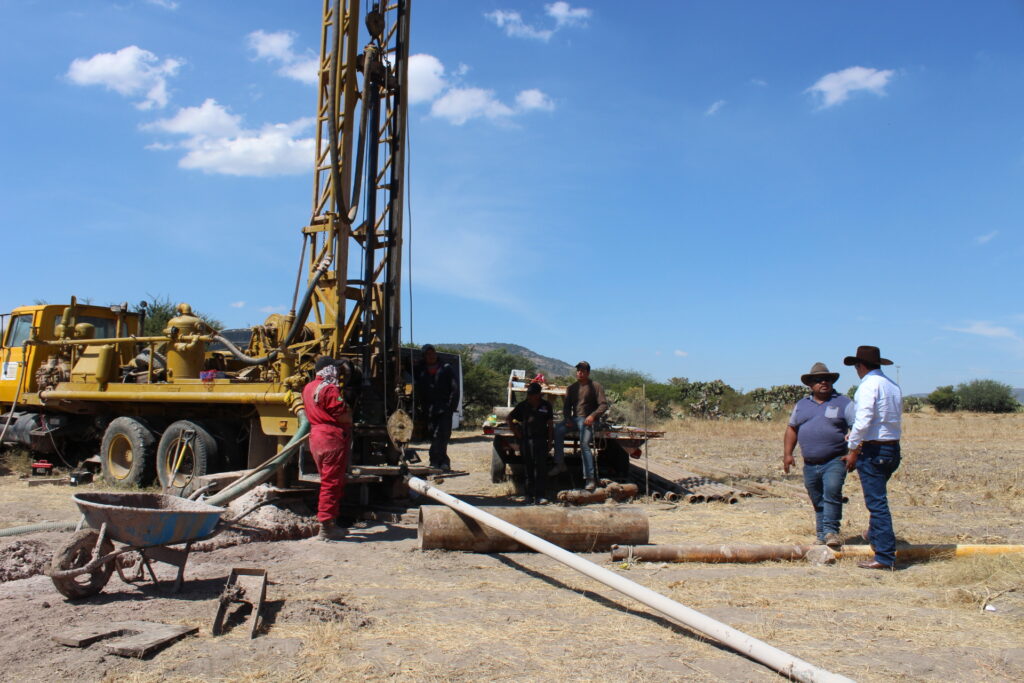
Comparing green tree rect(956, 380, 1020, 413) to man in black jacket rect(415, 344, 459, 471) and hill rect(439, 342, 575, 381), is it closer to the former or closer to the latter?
man in black jacket rect(415, 344, 459, 471)

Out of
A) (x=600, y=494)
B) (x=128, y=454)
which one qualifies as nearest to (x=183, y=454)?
(x=128, y=454)

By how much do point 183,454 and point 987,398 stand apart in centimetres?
4931

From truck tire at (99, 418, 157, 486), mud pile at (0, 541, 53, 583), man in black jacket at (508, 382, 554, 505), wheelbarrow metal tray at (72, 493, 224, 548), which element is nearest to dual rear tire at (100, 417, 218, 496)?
truck tire at (99, 418, 157, 486)

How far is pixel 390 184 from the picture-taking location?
9.78 metres

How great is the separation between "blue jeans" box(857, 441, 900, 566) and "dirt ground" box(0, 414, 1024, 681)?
0.64 feet

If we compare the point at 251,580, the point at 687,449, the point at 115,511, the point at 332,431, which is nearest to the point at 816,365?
the point at 332,431

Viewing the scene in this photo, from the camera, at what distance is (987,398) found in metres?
46.0

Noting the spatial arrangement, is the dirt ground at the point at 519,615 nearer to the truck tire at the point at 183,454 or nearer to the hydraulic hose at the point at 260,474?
the hydraulic hose at the point at 260,474

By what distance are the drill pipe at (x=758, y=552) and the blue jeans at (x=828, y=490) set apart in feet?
0.87

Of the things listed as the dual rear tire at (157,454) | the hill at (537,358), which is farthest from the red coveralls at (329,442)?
the hill at (537,358)

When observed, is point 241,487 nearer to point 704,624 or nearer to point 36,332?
point 704,624

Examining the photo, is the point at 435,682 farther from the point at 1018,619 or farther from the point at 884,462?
the point at 884,462

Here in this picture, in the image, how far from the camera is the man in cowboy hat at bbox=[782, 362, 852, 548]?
6512mm

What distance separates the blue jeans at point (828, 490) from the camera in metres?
6.48
